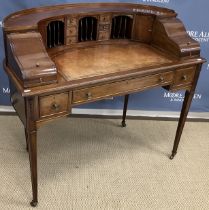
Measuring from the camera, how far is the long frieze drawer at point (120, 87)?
4.39ft

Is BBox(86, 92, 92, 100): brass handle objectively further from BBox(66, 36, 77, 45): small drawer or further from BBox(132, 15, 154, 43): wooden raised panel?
BBox(132, 15, 154, 43): wooden raised panel

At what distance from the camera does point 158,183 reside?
1789mm

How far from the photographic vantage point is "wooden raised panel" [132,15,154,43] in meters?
1.66

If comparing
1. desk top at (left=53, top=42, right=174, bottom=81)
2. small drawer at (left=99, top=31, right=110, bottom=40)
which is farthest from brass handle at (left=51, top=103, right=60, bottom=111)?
small drawer at (left=99, top=31, right=110, bottom=40)

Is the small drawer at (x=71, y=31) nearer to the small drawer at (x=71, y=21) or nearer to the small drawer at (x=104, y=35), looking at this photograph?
the small drawer at (x=71, y=21)

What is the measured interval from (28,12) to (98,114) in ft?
3.48

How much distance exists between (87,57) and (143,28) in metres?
0.40

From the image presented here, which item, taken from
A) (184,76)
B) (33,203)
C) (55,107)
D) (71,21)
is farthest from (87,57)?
(33,203)

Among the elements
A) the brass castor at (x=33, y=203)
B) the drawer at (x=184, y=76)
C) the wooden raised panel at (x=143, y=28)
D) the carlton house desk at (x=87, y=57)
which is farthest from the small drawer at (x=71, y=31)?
the brass castor at (x=33, y=203)

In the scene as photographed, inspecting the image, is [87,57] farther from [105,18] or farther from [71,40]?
[105,18]

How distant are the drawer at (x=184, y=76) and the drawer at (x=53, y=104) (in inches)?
24.0

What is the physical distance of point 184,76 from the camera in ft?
5.23

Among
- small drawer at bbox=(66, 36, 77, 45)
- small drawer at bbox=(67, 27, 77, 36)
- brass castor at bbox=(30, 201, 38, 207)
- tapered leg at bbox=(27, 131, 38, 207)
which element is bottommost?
brass castor at bbox=(30, 201, 38, 207)

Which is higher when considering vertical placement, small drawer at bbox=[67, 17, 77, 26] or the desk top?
small drawer at bbox=[67, 17, 77, 26]
